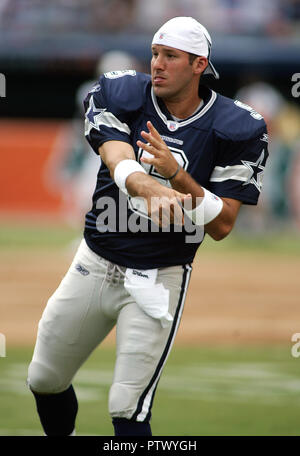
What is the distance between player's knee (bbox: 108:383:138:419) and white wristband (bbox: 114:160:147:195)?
0.95 metres

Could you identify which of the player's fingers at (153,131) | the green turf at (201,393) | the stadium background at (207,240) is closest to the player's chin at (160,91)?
the player's fingers at (153,131)

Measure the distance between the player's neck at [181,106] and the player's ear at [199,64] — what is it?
5.7 inches

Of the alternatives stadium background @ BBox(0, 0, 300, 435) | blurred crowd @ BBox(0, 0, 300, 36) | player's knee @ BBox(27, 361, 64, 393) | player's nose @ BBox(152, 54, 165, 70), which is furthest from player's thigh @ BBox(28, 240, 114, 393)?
blurred crowd @ BBox(0, 0, 300, 36)

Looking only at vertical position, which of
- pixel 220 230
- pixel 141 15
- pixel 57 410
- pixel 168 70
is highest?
pixel 168 70

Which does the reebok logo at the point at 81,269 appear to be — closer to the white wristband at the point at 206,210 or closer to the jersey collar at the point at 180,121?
the white wristband at the point at 206,210

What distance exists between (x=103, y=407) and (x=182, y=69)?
2.77 meters

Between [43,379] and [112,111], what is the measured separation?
1462mm

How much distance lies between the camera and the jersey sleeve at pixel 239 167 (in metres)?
4.64

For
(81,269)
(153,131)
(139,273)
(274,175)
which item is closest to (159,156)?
(153,131)

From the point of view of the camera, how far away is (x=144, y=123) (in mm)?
4715

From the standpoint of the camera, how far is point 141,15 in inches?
846

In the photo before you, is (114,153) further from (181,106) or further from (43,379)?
(43,379)

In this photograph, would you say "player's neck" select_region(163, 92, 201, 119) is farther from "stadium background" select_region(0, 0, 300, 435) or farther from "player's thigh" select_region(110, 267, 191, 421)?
"stadium background" select_region(0, 0, 300, 435)

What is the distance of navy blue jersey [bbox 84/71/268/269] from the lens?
4648mm
